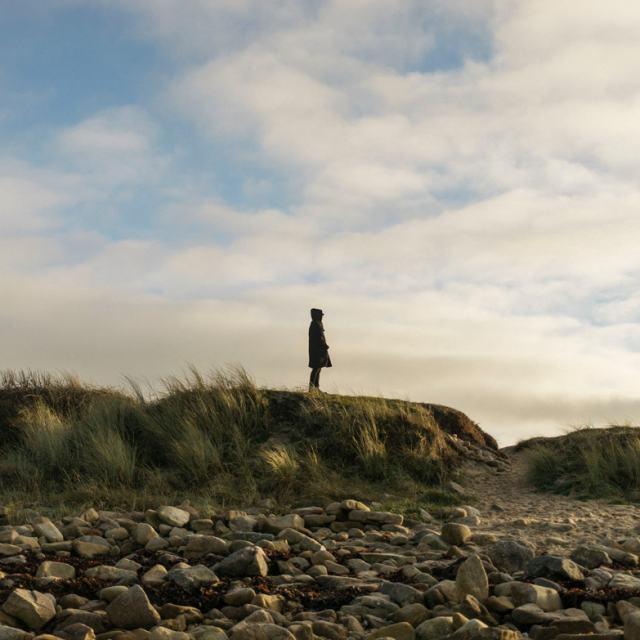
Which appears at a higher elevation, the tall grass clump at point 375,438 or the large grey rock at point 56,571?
the tall grass clump at point 375,438

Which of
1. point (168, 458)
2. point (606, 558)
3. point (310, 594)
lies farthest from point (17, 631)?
point (168, 458)

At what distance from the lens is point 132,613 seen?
13.2ft

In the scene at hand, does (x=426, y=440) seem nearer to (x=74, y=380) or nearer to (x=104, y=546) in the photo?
(x=104, y=546)

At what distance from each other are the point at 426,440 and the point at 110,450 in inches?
201

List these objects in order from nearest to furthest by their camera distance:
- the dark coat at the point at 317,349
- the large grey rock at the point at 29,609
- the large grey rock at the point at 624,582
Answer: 1. the large grey rock at the point at 29,609
2. the large grey rock at the point at 624,582
3. the dark coat at the point at 317,349

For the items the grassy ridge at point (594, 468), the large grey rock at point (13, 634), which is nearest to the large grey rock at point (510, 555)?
the large grey rock at point (13, 634)

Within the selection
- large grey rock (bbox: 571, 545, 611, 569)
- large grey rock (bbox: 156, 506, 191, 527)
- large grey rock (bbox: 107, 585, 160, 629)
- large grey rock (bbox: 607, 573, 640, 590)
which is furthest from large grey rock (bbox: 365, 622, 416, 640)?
large grey rock (bbox: 156, 506, 191, 527)

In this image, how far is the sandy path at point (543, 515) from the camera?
21.4 feet

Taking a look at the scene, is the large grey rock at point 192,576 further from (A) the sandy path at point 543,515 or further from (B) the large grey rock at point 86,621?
(A) the sandy path at point 543,515

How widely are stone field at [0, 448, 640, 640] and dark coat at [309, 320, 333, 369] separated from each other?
6.87 m

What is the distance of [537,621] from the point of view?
3.88 meters

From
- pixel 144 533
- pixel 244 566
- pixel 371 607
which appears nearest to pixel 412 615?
pixel 371 607

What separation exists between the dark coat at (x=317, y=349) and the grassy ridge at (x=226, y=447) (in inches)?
83.7

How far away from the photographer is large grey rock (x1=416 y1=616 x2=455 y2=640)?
370cm
